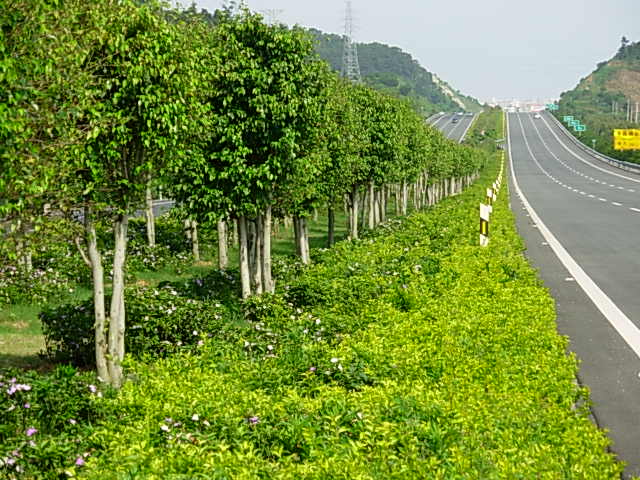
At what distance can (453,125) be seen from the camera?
169 metres

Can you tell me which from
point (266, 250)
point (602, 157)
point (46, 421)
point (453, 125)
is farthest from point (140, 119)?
point (453, 125)

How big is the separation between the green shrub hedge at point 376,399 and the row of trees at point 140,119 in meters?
2.07

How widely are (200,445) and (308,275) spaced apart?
7.28 meters

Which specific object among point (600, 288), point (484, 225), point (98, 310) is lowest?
point (600, 288)

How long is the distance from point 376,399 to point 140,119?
495cm

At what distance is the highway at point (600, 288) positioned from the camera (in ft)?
22.8

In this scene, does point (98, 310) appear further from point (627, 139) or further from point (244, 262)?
point (627, 139)

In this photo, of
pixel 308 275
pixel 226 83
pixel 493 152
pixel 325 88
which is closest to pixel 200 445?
pixel 308 275

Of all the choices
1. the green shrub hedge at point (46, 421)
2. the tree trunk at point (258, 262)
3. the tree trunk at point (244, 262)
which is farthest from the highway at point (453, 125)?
the green shrub hedge at point (46, 421)

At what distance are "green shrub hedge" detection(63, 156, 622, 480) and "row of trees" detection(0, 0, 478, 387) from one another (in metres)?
2.07

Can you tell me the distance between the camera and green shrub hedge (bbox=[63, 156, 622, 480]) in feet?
15.0

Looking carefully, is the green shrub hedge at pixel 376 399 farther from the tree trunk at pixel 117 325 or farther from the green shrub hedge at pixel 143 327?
the tree trunk at pixel 117 325

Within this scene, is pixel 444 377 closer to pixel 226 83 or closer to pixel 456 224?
pixel 226 83

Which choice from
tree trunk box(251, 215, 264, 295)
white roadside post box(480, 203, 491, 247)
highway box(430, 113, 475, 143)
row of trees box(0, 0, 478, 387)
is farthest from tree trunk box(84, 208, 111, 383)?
highway box(430, 113, 475, 143)
